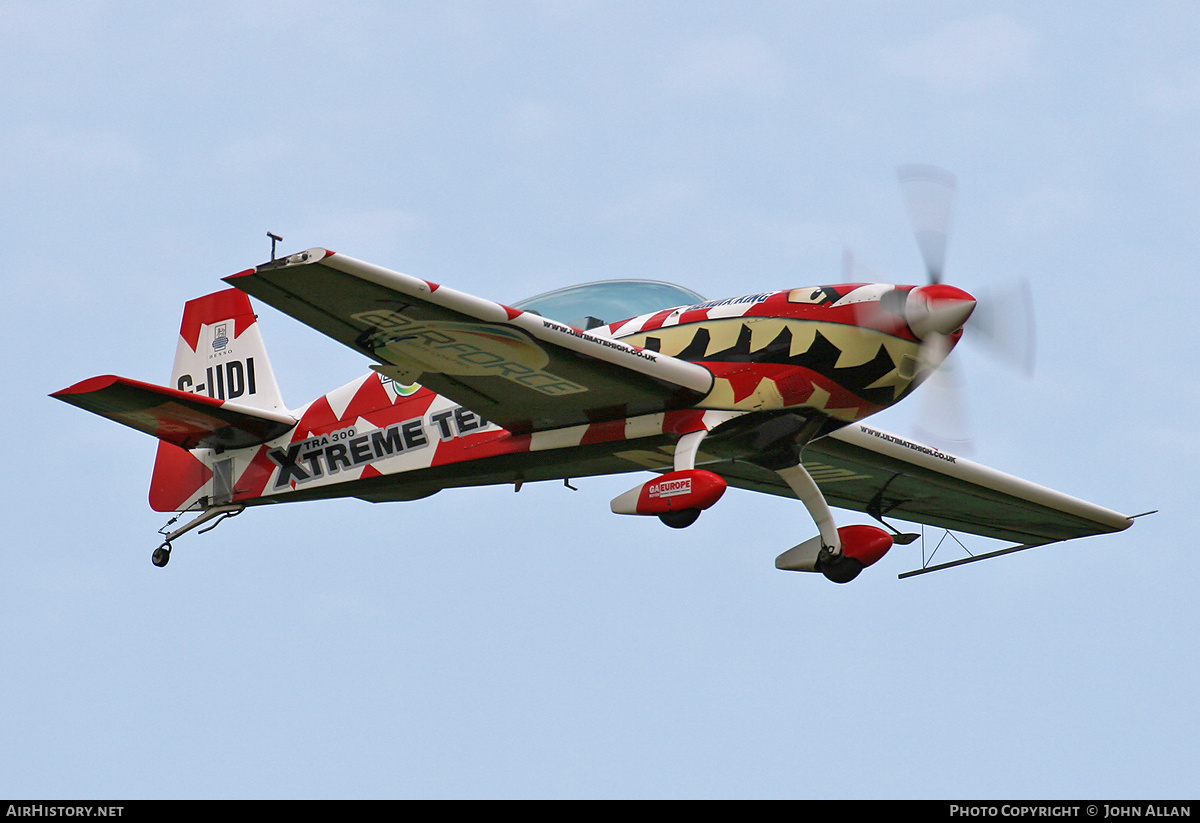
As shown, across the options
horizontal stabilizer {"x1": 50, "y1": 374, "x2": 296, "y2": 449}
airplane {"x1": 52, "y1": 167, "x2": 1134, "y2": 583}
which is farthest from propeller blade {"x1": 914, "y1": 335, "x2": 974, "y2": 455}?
horizontal stabilizer {"x1": 50, "y1": 374, "x2": 296, "y2": 449}

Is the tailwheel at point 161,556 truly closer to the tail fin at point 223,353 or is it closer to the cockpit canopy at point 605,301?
the tail fin at point 223,353

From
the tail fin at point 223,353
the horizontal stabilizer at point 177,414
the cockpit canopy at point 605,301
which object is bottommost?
the horizontal stabilizer at point 177,414

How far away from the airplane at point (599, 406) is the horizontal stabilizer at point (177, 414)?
0.09ft

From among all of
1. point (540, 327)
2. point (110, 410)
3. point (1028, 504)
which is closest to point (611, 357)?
point (540, 327)

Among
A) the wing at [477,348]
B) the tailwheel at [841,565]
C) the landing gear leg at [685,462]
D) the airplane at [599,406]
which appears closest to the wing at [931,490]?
the airplane at [599,406]

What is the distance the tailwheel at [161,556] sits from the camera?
1689 centimetres

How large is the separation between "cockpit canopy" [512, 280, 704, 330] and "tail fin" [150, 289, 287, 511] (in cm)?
402

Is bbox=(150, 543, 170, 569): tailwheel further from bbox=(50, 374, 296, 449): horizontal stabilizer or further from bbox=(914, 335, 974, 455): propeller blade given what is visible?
bbox=(914, 335, 974, 455): propeller blade

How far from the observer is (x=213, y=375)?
18281mm

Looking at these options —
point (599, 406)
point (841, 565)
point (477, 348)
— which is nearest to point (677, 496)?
point (599, 406)

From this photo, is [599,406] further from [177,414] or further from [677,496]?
[177,414]

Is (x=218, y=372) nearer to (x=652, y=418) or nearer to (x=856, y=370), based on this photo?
(x=652, y=418)

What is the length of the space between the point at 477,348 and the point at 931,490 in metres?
6.48

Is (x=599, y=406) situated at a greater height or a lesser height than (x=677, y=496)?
greater
